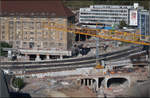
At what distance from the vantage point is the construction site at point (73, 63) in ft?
47.2

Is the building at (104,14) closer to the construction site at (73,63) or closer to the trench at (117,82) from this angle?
the construction site at (73,63)

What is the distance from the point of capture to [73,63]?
1778 centimetres

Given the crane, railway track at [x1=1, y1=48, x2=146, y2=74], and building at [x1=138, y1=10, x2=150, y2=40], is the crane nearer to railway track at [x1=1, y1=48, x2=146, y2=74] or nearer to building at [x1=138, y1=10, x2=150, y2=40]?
building at [x1=138, y1=10, x2=150, y2=40]

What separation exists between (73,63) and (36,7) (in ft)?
14.9

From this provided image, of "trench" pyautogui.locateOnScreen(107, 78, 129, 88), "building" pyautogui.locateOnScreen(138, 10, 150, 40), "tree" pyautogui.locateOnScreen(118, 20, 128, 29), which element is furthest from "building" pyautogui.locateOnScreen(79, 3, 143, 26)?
"trench" pyautogui.locateOnScreen(107, 78, 129, 88)

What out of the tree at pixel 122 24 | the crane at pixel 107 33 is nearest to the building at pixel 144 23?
the tree at pixel 122 24

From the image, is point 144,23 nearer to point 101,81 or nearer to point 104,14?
point 104,14

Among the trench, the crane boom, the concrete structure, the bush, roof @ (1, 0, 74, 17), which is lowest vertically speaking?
the trench

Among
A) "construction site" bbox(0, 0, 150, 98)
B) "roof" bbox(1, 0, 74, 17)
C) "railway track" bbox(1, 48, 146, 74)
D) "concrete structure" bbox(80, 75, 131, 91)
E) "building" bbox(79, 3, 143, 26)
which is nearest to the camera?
"construction site" bbox(0, 0, 150, 98)

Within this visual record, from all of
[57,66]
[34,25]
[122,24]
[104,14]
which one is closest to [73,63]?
[57,66]

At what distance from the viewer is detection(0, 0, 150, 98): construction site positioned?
14375 millimetres

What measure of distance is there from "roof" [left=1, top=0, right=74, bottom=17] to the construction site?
0.14 m

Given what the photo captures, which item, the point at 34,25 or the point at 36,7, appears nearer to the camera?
the point at 34,25

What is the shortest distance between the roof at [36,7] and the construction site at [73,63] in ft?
0.44
